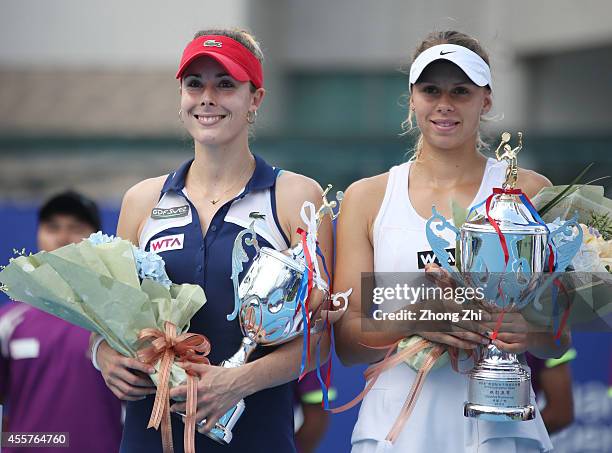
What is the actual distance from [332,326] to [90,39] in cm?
1156

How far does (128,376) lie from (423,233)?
912 mm

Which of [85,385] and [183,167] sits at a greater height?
[183,167]

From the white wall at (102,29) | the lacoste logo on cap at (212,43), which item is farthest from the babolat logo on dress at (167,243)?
the white wall at (102,29)

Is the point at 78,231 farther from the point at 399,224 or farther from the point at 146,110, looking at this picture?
the point at 146,110

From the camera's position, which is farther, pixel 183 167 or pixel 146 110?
pixel 146 110

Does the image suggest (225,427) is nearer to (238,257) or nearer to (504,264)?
(238,257)

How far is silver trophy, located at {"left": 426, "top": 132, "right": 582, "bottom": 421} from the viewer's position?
9.36 ft

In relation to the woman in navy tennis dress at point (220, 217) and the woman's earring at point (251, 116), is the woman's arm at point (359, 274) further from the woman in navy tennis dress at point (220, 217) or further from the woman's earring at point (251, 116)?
the woman's earring at point (251, 116)

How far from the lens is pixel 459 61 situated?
125 inches

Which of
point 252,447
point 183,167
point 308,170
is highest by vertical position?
point 308,170

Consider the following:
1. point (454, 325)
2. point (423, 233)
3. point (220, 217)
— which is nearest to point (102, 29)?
point (220, 217)

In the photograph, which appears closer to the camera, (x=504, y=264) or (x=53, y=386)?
(x=504, y=264)

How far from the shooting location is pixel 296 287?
2.97 m

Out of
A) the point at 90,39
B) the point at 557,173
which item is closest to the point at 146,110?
the point at 90,39
